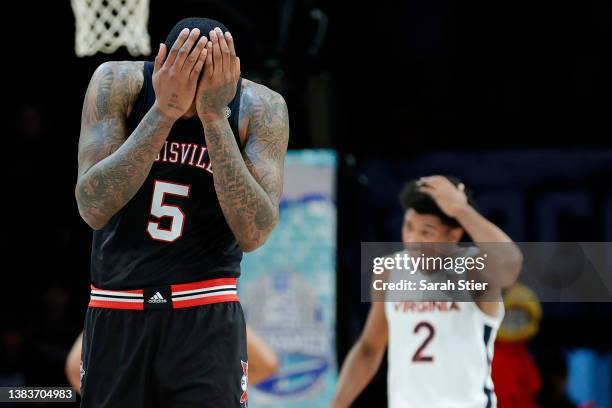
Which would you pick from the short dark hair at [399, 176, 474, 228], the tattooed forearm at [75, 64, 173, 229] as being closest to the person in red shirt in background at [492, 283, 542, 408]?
the short dark hair at [399, 176, 474, 228]

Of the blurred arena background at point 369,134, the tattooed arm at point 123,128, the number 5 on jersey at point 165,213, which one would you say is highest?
the blurred arena background at point 369,134

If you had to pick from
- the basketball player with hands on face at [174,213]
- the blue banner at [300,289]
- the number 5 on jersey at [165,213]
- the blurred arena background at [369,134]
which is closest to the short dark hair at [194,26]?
the basketball player with hands on face at [174,213]

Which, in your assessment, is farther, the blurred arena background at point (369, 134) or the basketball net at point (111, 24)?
the blurred arena background at point (369, 134)

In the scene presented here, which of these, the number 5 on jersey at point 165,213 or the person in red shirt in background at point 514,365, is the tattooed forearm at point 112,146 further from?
the person in red shirt in background at point 514,365

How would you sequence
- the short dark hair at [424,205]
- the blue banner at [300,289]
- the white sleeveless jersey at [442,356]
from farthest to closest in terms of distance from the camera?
the blue banner at [300,289]
the short dark hair at [424,205]
the white sleeveless jersey at [442,356]

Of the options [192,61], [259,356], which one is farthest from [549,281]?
[192,61]

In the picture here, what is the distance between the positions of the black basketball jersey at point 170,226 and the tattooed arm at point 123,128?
0.09 metres

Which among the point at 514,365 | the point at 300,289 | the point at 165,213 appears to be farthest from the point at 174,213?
the point at 300,289

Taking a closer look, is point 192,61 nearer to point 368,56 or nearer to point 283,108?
point 283,108

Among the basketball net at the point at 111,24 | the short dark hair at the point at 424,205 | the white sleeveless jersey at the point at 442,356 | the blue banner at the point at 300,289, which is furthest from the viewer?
the blue banner at the point at 300,289

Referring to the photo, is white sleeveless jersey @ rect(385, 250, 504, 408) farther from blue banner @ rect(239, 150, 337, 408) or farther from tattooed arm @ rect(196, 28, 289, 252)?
blue banner @ rect(239, 150, 337, 408)

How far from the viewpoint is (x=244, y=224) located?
112 inches

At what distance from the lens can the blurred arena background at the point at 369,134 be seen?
25.7ft

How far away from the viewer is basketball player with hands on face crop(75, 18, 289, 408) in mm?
2756
